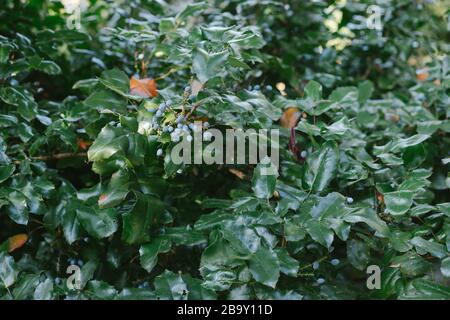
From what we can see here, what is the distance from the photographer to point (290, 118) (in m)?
1.45

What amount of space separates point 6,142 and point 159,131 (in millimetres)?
485

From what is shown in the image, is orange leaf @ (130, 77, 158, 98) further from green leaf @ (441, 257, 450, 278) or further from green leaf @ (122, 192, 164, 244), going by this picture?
green leaf @ (441, 257, 450, 278)

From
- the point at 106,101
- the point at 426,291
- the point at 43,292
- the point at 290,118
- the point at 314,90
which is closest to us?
the point at 426,291

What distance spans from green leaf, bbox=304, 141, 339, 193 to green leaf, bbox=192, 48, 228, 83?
306mm

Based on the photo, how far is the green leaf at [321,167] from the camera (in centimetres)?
116

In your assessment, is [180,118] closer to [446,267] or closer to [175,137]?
[175,137]

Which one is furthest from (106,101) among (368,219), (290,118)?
(368,219)

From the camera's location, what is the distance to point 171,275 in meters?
1.08

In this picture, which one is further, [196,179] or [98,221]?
[196,179]

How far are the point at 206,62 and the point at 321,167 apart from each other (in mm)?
343

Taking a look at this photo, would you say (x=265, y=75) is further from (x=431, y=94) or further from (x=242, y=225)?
(x=242, y=225)

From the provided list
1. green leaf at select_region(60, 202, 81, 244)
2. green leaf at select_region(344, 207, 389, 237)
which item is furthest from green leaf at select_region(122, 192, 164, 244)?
green leaf at select_region(344, 207, 389, 237)

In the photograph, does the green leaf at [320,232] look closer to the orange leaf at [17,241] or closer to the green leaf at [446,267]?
the green leaf at [446,267]

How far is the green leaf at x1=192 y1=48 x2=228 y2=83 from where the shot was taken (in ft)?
3.29
